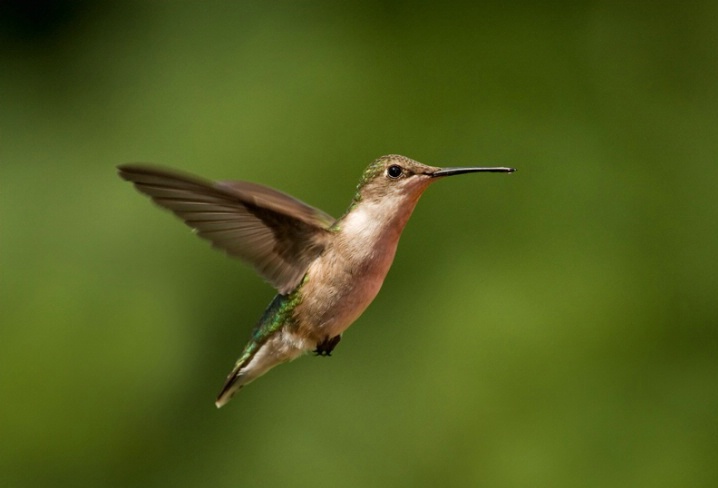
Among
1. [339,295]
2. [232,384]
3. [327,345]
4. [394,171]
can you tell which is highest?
[394,171]

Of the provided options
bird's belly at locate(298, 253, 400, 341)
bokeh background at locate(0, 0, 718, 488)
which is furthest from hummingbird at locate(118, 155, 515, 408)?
bokeh background at locate(0, 0, 718, 488)

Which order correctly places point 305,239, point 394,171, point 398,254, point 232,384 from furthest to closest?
point 398,254, point 232,384, point 305,239, point 394,171

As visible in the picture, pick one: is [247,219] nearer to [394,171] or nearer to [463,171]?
[394,171]

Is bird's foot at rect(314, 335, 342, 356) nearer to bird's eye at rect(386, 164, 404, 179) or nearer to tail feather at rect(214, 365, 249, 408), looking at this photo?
tail feather at rect(214, 365, 249, 408)

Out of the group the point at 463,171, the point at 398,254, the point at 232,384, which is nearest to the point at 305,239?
the point at 232,384

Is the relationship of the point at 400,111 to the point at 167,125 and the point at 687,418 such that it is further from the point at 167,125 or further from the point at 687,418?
the point at 687,418

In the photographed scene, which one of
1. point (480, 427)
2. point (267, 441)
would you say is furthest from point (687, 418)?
point (267, 441)
